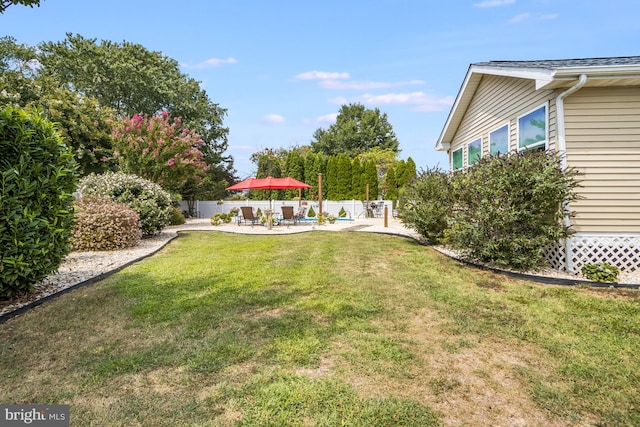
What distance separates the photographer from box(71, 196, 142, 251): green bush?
26.0ft

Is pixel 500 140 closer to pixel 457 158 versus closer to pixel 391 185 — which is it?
pixel 457 158

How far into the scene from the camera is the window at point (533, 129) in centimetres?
624

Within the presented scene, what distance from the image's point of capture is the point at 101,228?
8008 mm

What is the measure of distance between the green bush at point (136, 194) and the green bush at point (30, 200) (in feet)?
17.8

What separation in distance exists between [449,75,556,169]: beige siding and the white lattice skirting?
1692 millimetres

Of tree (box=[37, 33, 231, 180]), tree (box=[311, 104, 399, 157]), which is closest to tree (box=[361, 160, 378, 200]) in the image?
tree (box=[37, 33, 231, 180])

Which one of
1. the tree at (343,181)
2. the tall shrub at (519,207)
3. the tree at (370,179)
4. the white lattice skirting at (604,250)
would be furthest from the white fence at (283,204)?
the white lattice skirting at (604,250)

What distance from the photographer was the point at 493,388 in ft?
7.70

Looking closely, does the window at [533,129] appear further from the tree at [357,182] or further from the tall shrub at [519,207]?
the tree at [357,182]

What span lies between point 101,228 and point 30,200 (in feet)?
14.0

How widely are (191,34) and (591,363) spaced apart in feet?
41.5

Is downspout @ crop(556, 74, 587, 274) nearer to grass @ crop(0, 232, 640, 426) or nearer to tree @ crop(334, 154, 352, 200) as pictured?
grass @ crop(0, 232, 640, 426)

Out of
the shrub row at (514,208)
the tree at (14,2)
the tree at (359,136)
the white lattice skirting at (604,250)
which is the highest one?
the tree at (359,136)

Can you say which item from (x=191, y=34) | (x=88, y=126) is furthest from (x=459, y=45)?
(x=88, y=126)
